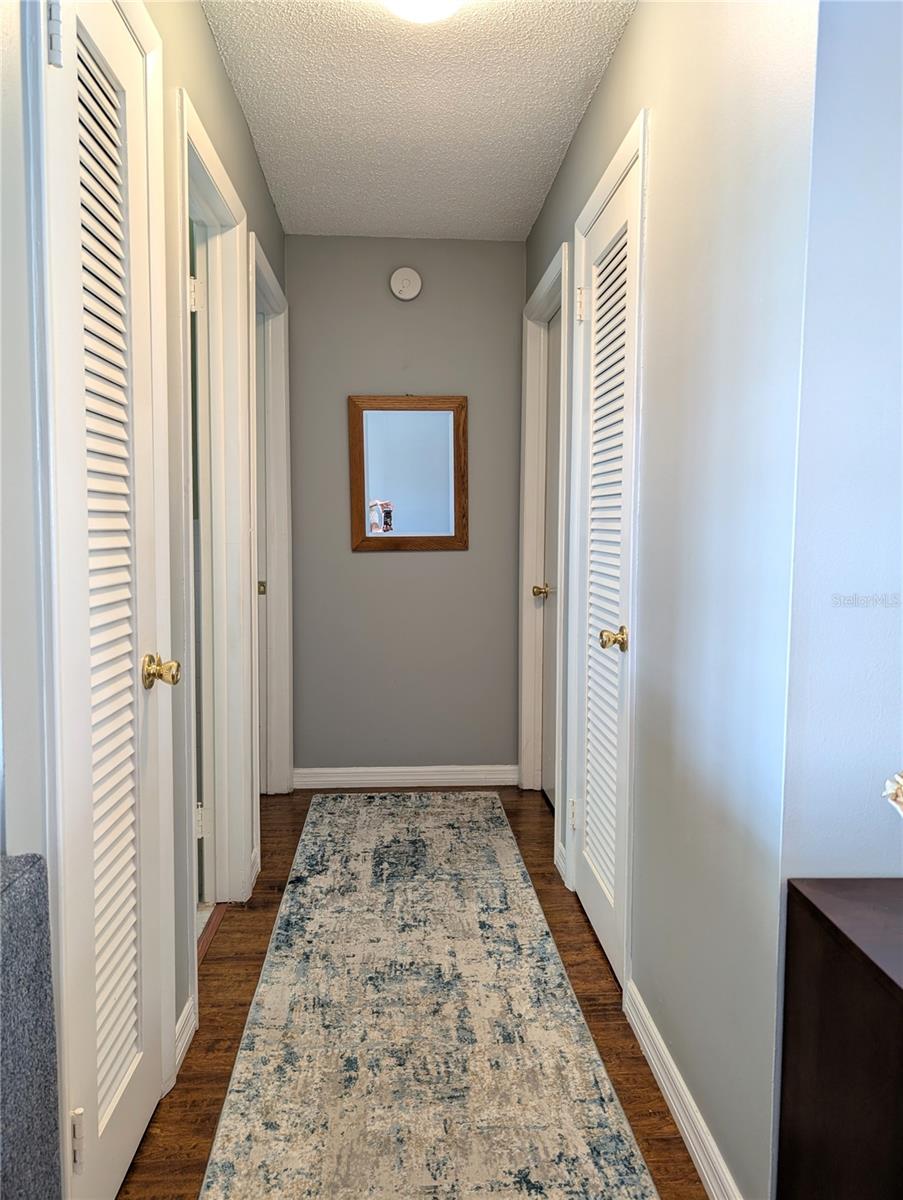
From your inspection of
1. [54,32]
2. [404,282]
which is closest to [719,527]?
[54,32]

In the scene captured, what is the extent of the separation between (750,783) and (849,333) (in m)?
0.69

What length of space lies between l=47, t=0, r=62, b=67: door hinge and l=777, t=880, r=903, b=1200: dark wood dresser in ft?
4.99

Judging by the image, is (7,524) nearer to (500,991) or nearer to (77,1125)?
(77,1125)

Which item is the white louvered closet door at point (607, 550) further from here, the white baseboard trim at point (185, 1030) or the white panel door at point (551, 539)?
the white baseboard trim at point (185, 1030)

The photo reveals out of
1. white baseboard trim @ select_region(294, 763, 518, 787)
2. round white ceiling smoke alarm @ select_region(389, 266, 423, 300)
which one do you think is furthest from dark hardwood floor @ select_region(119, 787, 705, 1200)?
round white ceiling smoke alarm @ select_region(389, 266, 423, 300)

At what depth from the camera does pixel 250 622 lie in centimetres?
270

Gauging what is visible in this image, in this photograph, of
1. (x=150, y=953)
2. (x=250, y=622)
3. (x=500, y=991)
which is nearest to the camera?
(x=150, y=953)

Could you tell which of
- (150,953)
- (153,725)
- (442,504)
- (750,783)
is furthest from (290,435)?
(750,783)

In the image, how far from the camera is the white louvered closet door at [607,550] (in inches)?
Result: 81.0

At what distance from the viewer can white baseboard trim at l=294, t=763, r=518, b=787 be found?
3.83 m

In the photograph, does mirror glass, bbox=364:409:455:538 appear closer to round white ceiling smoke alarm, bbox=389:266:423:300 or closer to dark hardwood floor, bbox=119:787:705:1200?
round white ceiling smoke alarm, bbox=389:266:423:300

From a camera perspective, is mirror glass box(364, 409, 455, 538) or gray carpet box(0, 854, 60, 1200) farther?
mirror glass box(364, 409, 455, 538)

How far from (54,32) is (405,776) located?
3.19 metres

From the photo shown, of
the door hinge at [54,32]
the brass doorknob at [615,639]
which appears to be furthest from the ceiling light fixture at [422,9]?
the brass doorknob at [615,639]
